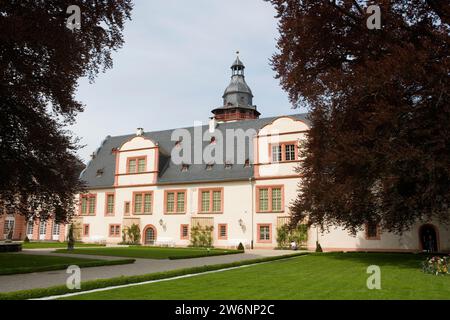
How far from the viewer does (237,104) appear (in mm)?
59969

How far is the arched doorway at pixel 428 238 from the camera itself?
3038 centimetres

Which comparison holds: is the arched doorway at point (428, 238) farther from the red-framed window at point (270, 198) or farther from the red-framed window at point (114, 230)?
the red-framed window at point (114, 230)

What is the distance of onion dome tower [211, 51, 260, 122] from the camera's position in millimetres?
59938

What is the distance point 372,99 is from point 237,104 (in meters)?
43.0

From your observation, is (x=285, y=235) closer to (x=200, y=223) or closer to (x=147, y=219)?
(x=200, y=223)

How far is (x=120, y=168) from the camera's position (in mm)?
45375

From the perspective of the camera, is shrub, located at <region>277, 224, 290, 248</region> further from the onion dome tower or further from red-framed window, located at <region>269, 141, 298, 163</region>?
the onion dome tower

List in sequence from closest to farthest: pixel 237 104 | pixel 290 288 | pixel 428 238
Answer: pixel 290 288, pixel 428 238, pixel 237 104

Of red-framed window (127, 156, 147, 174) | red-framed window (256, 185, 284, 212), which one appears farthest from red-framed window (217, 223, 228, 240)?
red-framed window (127, 156, 147, 174)

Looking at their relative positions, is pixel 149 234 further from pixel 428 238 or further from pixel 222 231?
pixel 428 238

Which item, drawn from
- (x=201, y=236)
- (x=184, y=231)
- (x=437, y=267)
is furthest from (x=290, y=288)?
(x=184, y=231)

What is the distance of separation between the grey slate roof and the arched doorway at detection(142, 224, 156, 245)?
15.5 ft
